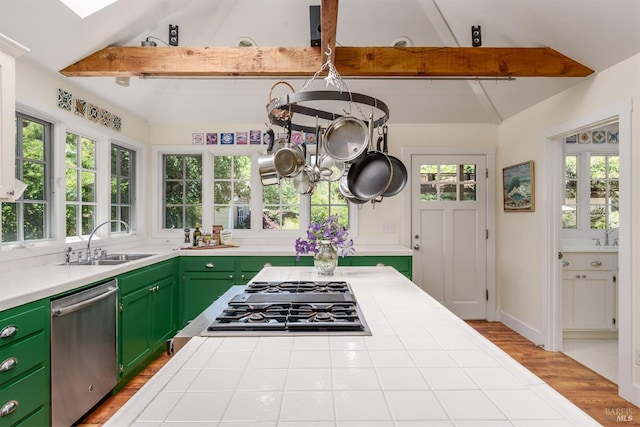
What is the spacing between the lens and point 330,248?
2.30 m

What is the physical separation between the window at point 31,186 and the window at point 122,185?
0.87 meters

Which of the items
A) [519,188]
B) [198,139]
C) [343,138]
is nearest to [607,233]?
[519,188]

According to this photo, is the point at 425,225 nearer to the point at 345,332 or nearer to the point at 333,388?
the point at 345,332

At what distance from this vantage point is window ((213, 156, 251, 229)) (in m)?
Result: 4.15

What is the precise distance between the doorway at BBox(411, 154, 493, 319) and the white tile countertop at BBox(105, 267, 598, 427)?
9.64 ft

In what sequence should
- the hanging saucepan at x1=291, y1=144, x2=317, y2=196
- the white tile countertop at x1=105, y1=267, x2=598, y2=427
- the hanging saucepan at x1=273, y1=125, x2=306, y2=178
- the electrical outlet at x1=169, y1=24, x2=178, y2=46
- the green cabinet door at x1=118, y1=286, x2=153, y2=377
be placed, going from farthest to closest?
the electrical outlet at x1=169, y1=24, x2=178, y2=46, the green cabinet door at x1=118, y1=286, x2=153, y2=377, the hanging saucepan at x1=291, y1=144, x2=317, y2=196, the hanging saucepan at x1=273, y1=125, x2=306, y2=178, the white tile countertop at x1=105, y1=267, x2=598, y2=427

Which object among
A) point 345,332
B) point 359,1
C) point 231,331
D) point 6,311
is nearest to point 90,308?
point 6,311

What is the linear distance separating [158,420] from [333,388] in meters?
0.37

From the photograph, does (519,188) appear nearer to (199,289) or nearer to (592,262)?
(592,262)

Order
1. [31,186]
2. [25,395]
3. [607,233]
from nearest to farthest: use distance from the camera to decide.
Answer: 1. [25,395]
2. [31,186]
3. [607,233]

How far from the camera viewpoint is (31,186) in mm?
2502

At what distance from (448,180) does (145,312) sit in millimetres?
3264

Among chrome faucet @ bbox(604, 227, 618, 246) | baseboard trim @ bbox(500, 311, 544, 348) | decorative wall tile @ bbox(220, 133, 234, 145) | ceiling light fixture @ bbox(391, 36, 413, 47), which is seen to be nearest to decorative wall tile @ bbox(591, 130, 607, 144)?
chrome faucet @ bbox(604, 227, 618, 246)

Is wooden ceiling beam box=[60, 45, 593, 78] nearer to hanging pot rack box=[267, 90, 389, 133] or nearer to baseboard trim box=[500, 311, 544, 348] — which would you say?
hanging pot rack box=[267, 90, 389, 133]
